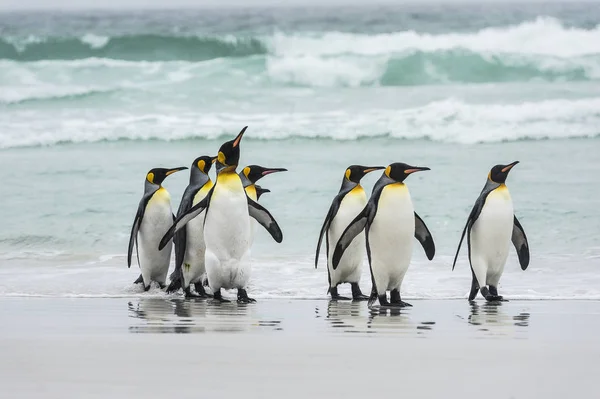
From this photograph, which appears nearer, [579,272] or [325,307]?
[325,307]

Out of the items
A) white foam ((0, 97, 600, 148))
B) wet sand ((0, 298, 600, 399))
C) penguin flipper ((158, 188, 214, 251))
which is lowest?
wet sand ((0, 298, 600, 399))

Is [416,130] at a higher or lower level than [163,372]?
higher

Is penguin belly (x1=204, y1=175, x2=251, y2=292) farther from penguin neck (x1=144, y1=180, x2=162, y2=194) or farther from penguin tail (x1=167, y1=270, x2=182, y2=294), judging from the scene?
penguin neck (x1=144, y1=180, x2=162, y2=194)

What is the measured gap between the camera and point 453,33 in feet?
80.5

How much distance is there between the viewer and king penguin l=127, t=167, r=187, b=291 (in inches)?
289

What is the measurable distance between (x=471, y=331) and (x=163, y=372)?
168cm

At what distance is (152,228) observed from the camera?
291 inches

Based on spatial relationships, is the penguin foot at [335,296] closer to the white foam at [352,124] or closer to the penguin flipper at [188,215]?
the penguin flipper at [188,215]

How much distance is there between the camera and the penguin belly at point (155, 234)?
7.35m

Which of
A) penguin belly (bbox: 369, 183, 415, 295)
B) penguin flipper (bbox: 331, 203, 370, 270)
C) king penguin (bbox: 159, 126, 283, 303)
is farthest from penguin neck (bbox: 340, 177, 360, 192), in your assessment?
king penguin (bbox: 159, 126, 283, 303)

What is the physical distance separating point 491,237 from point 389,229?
31.7 inches

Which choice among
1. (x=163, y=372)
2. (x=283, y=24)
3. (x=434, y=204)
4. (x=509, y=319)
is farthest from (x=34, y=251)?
(x=283, y=24)

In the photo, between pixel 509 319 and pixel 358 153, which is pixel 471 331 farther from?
pixel 358 153

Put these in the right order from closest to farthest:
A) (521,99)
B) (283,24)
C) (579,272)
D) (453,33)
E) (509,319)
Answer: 1. (509,319)
2. (579,272)
3. (521,99)
4. (453,33)
5. (283,24)
